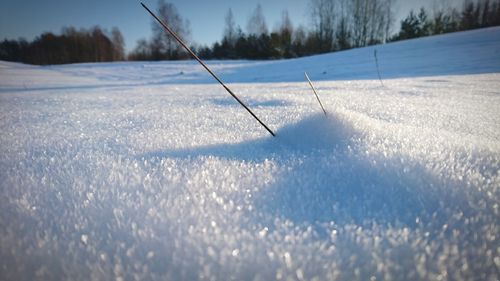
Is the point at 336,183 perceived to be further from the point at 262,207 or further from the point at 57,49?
the point at 57,49

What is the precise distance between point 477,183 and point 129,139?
0.89 m

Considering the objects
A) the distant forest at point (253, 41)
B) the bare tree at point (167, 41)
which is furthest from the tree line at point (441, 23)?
the bare tree at point (167, 41)

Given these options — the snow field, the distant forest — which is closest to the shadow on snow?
the snow field

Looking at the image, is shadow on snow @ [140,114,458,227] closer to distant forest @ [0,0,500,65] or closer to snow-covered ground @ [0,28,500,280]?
snow-covered ground @ [0,28,500,280]

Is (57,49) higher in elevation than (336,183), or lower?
higher

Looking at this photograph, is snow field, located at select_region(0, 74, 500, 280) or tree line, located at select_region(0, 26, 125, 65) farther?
tree line, located at select_region(0, 26, 125, 65)

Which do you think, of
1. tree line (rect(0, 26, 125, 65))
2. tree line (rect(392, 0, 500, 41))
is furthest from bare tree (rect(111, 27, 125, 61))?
tree line (rect(392, 0, 500, 41))

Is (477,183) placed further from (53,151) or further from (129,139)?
(53,151)

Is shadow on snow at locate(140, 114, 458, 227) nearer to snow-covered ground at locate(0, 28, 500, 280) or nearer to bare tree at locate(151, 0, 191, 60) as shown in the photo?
snow-covered ground at locate(0, 28, 500, 280)

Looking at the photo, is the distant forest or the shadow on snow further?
the distant forest

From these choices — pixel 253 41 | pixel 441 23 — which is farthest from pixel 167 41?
pixel 441 23

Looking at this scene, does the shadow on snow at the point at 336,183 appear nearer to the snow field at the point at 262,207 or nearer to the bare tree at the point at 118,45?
the snow field at the point at 262,207

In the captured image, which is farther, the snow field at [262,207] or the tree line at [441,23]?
the tree line at [441,23]

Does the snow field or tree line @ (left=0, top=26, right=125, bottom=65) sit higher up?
tree line @ (left=0, top=26, right=125, bottom=65)
